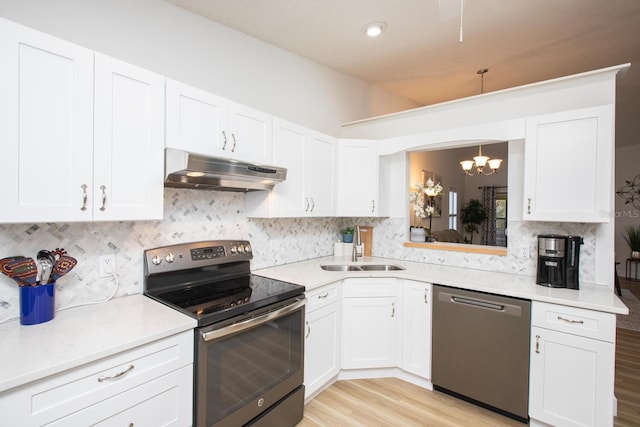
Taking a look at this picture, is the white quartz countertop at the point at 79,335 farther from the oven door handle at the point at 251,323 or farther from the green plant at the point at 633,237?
the green plant at the point at 633,237

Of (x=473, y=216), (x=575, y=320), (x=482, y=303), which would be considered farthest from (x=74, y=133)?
(x=473, y=216)

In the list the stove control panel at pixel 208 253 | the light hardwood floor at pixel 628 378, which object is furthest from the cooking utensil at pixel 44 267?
the light hardwood floor at pixel 628 378

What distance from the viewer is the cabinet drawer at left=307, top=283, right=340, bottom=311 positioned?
2.24 metres

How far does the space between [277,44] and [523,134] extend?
87.6 inches

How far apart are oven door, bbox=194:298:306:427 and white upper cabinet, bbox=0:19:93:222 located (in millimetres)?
873

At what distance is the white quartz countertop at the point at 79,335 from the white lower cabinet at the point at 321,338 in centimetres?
100

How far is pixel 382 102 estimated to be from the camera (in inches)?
160

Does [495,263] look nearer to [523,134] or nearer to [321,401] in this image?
[523,134]

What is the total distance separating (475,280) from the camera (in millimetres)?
2352

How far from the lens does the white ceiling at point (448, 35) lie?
2240 mm

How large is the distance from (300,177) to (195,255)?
3.44 feet

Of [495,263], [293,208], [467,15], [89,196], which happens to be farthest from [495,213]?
[89,196]

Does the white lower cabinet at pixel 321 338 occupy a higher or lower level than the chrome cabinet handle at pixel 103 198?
lower

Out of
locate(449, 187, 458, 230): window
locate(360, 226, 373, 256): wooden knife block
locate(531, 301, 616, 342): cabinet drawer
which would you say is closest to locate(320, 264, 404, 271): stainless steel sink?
locate(360, 226, 373, 256): wooden knife block
